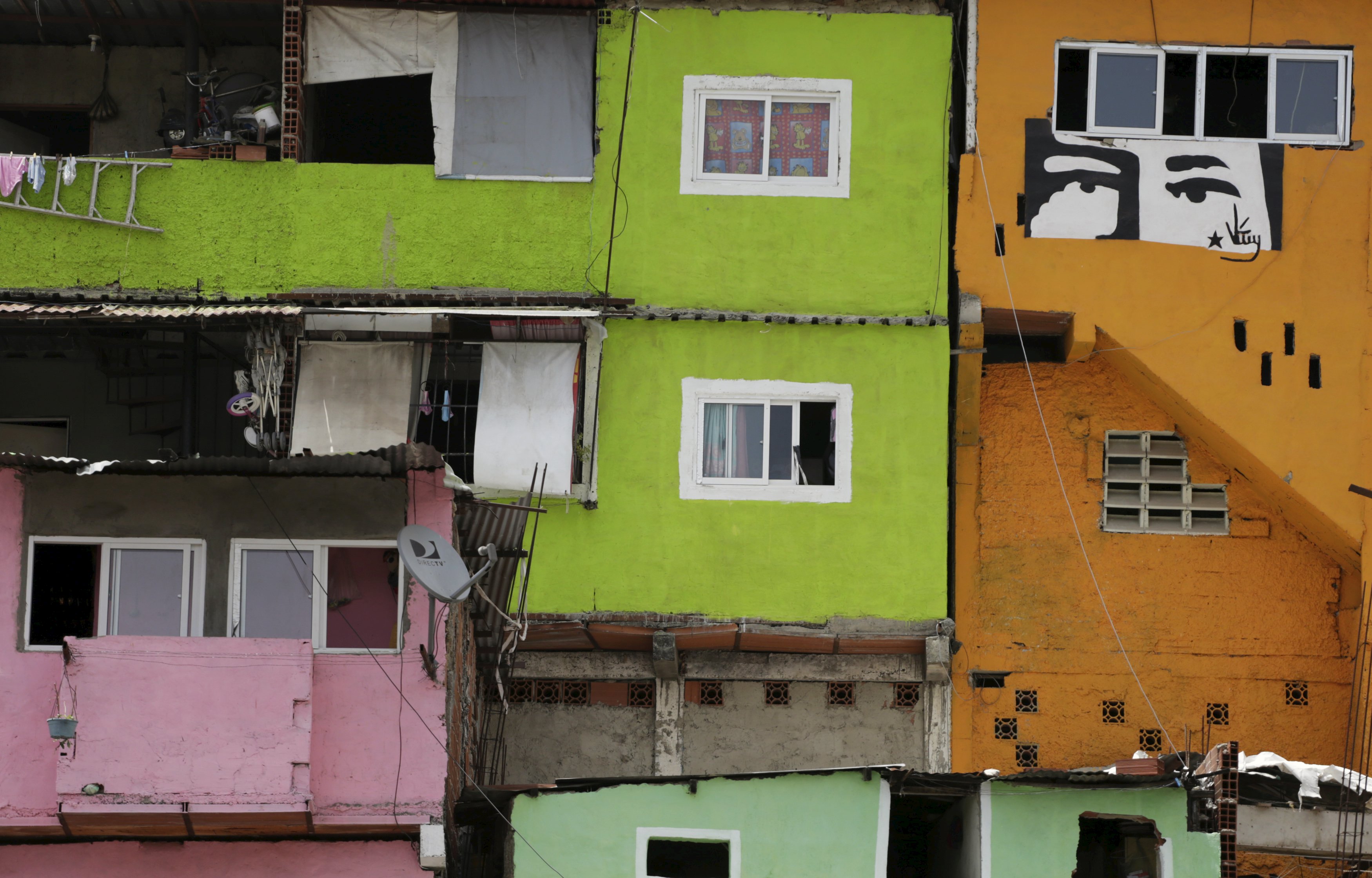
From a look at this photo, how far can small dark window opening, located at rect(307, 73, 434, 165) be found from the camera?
69.4ft

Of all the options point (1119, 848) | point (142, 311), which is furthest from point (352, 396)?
point (1119, 848)

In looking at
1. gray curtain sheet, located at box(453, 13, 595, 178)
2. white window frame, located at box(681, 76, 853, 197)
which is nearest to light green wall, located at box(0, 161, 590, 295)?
gray curtain sheet, located at box(453, 13, 595, 178)

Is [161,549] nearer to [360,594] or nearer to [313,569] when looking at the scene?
[313,569]

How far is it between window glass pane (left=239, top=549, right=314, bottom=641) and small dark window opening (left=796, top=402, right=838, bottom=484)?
5.49 meters

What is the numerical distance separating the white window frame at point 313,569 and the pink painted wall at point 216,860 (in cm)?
175

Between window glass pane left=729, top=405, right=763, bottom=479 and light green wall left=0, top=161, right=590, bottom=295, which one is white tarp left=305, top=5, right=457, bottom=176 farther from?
window glass pane left=729, top=405, right=763, bottom=479

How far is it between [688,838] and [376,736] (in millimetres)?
2828

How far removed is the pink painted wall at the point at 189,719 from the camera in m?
14.8

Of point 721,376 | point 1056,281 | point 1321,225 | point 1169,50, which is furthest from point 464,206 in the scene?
point 1321,225

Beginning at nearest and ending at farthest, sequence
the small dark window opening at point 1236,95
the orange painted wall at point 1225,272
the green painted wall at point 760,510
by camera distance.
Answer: the green painted wall at point 760,510
the orange painted wall at point 1225,272
the small dark window opening at point 1236,95

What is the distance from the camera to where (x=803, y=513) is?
1852cm

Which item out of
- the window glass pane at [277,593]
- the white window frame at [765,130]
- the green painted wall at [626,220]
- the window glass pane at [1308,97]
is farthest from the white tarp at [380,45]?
the window glass pane at [1308,97]

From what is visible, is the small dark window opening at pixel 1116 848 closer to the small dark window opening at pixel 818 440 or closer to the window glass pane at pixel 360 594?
the small dark window opening at pixel 818 440

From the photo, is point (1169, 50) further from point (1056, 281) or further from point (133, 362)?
point (133, 362)
